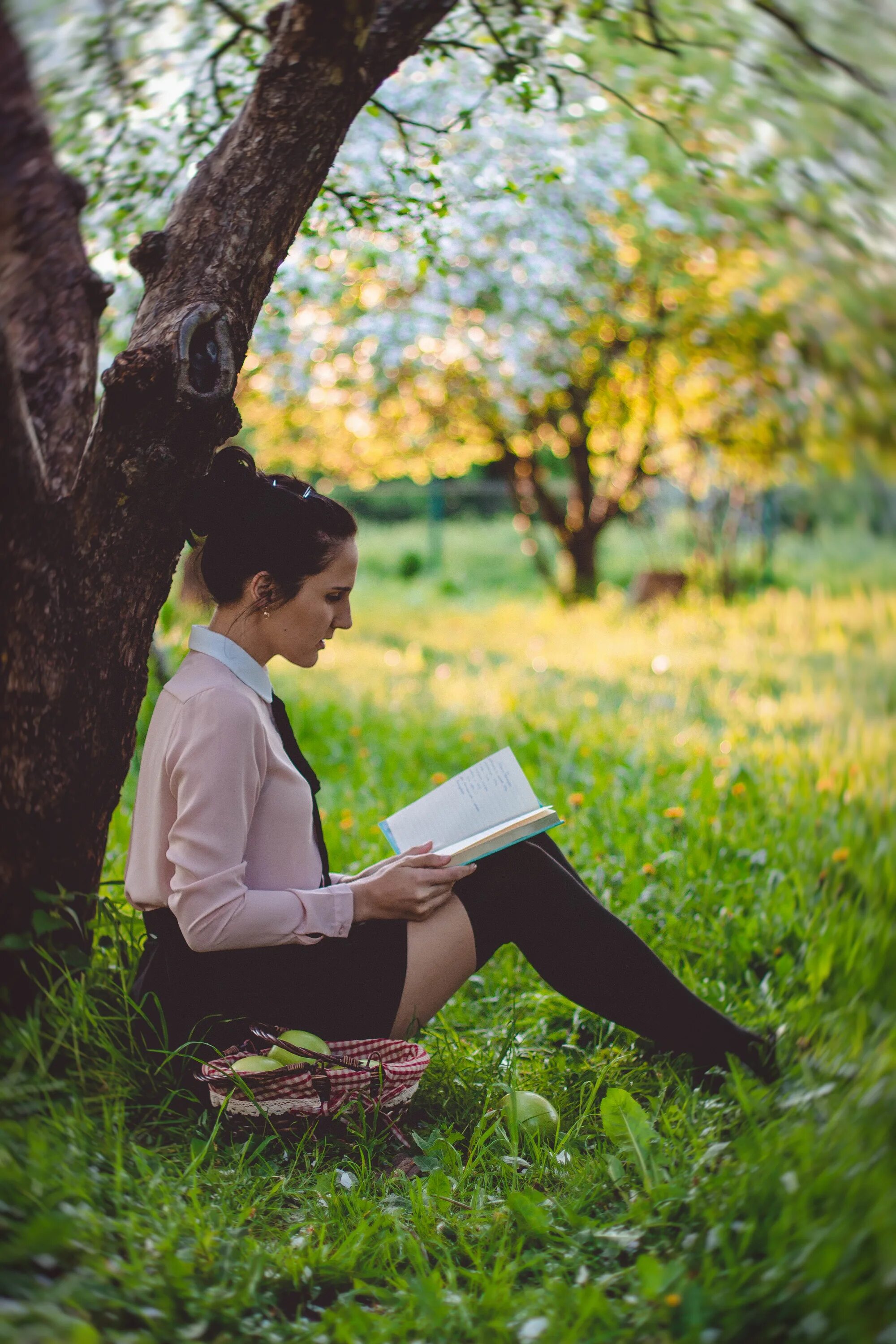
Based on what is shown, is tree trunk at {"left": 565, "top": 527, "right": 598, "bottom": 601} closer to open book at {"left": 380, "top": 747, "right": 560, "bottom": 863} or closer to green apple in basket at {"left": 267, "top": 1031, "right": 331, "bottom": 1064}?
open book at {"left": 380, "top": 747, "right": 560, "bottom": 863}

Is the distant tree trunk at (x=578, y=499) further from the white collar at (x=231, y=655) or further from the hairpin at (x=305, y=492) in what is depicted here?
the white collar at (x=231, y=655)

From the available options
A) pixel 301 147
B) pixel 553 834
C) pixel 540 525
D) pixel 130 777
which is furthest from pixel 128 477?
pixel 540 525

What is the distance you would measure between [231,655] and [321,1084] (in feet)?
2.64

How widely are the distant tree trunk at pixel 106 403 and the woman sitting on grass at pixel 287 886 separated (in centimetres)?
18

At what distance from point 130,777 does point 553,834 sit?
1666mm

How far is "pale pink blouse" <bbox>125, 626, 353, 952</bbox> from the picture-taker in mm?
1887

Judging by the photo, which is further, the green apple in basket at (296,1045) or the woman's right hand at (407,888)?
the woman's right hand at (407,888)

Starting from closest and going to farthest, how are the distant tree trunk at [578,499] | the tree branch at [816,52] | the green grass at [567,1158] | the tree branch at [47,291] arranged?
the green grass at [567,1158]
the tree branch at [47,291]
the tree branch at [816,52]
the distant tree trunk at [578,499]

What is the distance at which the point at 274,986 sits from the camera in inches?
80.8

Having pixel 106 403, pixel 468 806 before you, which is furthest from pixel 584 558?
pixel 106 403

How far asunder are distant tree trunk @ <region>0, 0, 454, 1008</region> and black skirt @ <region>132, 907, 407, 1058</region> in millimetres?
344

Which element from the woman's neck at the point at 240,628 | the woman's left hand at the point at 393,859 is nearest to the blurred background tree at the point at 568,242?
the woman's neck at the point at 240,628

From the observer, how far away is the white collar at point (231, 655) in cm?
204

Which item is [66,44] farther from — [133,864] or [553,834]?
[553,834]
